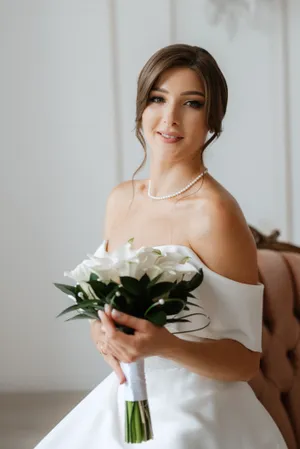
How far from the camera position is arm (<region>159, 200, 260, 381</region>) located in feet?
5.14

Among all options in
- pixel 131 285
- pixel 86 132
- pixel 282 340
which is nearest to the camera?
pixel 131 285

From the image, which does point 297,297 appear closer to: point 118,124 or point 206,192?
point 206,192

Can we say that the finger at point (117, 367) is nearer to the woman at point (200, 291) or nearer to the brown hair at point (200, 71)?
the woman at point (200, 291)

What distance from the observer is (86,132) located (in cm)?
434

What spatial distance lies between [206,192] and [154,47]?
2.77 m

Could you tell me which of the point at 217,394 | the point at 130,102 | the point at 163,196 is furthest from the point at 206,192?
the point at 130,102

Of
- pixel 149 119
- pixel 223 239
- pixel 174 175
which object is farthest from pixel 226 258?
pixel 149 119

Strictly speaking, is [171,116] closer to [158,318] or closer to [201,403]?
[158,318]

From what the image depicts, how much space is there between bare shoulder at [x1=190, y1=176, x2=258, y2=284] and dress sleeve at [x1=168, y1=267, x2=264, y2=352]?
3 centimetres

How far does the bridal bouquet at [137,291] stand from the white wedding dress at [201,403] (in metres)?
0.08

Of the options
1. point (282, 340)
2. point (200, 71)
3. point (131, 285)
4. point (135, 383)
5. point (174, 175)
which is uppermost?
point (200, 71)

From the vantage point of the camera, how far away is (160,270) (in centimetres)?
144

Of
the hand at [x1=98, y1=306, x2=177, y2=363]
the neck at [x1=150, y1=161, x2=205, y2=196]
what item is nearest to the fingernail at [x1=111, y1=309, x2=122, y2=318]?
the hand at [x1=98, y1=306, x2=177, y2=363]

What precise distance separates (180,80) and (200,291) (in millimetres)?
441
